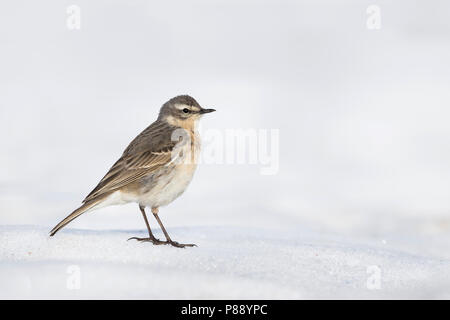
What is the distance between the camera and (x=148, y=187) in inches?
372

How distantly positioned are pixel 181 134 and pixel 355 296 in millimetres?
3573

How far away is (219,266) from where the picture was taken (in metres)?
8.30

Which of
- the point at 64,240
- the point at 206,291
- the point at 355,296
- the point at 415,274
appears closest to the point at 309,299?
the point at 355,296

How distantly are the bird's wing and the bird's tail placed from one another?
17 cm

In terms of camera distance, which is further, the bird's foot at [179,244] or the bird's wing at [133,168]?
the bird's wing at [133,168]

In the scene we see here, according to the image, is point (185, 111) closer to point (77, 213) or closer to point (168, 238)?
point (168, 238)

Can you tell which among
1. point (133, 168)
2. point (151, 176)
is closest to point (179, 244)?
point (151, 176)

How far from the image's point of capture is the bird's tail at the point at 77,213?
898cm

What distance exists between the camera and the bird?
9.40 metres

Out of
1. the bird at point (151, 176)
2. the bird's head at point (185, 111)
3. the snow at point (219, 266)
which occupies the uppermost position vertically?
the bird's head at point (185, 111)

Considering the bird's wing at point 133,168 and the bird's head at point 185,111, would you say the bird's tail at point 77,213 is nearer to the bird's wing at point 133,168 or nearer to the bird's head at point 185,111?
the bird's wing at point 133,168

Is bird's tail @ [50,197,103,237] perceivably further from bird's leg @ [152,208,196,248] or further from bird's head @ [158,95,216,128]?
bird's head @ [158,95,216,128]

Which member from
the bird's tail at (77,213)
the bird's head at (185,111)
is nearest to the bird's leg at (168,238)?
the bird's tail at (77,213)

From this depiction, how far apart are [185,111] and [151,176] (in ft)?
4.22
